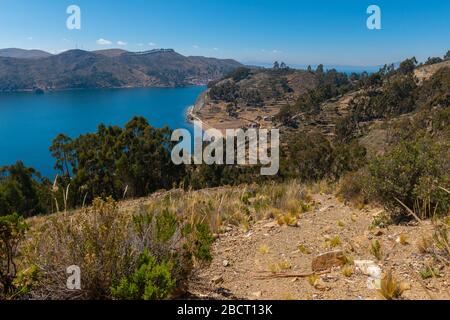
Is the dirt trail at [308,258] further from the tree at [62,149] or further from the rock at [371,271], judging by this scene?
the tree at [62,149]

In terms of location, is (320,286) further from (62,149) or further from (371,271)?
(62,149)

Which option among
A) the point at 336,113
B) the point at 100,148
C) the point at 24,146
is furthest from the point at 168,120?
the point at 100,148

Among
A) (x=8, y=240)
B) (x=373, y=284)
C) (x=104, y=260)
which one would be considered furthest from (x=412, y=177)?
(x=8, y=240)

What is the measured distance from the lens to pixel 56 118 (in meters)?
105

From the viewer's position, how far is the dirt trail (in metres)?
3.22

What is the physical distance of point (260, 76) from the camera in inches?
5969

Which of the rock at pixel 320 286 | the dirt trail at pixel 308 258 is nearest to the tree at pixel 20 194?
the dirt trail at pixel 308 258

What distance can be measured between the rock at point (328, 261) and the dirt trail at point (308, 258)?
0.11m

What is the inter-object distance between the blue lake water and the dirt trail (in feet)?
186

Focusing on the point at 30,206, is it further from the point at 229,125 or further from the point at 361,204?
the point at 229,125

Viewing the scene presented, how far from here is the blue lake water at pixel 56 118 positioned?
232ft

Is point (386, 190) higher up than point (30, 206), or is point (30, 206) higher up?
point (386, 190)

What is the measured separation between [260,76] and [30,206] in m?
138

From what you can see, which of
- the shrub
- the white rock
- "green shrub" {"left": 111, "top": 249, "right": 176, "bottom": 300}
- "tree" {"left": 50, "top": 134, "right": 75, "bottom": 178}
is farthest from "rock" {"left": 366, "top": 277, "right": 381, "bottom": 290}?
"tree" {"left": 50, "top": 134, "right": 75, "bottom": 178}
